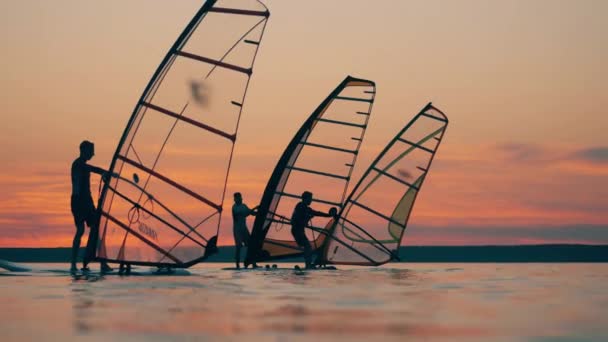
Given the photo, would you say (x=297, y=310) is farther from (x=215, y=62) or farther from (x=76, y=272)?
(x=76, y=272)

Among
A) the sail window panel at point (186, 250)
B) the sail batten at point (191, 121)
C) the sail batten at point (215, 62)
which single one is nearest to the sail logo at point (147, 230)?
the sail window panel at point (186, 250)

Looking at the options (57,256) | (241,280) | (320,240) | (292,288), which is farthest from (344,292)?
(57,256)

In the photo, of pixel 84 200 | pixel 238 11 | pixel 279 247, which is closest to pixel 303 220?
pixel 279 247

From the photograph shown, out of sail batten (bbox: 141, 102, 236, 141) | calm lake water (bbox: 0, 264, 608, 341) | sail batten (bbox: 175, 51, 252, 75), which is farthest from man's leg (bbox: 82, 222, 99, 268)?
sail batten (bbox: 175, 51, 252, 75)

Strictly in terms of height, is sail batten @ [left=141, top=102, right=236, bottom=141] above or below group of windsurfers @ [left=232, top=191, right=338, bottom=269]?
above

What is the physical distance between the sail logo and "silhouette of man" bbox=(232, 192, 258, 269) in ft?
15.3

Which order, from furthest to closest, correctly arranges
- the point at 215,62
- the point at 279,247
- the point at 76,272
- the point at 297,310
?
the point at 279,247 < the point at 76,272 < the point at 215,62 < the point at 297,310

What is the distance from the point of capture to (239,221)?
69.8 feet

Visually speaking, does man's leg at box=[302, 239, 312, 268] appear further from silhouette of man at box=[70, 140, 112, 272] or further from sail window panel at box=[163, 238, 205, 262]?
silhouette of man at box=[70, 140, 112, 272]

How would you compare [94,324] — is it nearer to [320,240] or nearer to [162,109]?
[162,109]

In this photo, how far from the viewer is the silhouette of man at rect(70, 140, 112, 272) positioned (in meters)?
16.7

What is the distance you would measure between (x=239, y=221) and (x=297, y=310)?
11.7 meters

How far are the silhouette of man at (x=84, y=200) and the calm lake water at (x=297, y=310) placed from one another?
6.31ft

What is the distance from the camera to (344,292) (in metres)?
12.5
